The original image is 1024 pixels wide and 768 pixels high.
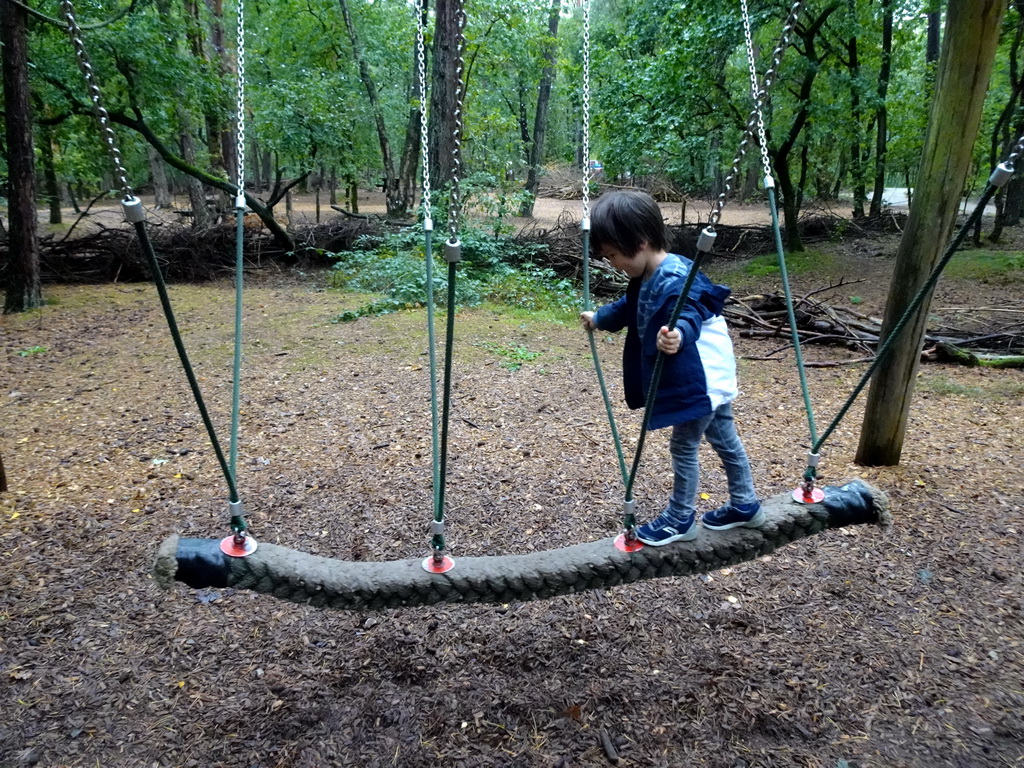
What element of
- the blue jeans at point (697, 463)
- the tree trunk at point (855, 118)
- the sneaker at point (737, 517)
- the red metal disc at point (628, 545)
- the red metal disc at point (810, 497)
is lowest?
the red metal disc at point (628, 545)

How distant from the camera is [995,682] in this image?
2.25 metres

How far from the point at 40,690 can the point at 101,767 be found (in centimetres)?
46

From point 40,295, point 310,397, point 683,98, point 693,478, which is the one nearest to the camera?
point 693,478

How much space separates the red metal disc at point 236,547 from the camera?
1.93 metres

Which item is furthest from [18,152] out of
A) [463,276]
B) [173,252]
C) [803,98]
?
[803,98]

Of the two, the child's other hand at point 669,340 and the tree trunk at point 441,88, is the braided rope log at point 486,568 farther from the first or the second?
the tree trunk at point 441,88

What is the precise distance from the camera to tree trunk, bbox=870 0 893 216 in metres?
10.7

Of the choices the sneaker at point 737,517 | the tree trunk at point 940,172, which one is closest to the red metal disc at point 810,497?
the sneaker at point 737,517

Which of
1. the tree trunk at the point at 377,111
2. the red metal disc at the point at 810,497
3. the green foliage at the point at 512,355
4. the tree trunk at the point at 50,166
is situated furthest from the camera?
the tree trunk at the point at 377,111

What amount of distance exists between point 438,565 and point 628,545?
0.63 metres

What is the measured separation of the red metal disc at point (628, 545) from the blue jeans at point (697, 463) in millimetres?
157

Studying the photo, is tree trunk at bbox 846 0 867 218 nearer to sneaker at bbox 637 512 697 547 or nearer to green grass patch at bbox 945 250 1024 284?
green grass patch at bbox 945 250 1024 284

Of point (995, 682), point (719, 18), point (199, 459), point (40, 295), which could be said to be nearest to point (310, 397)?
A: point (199, 459)

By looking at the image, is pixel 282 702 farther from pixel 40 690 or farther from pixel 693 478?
pixel 693 478
